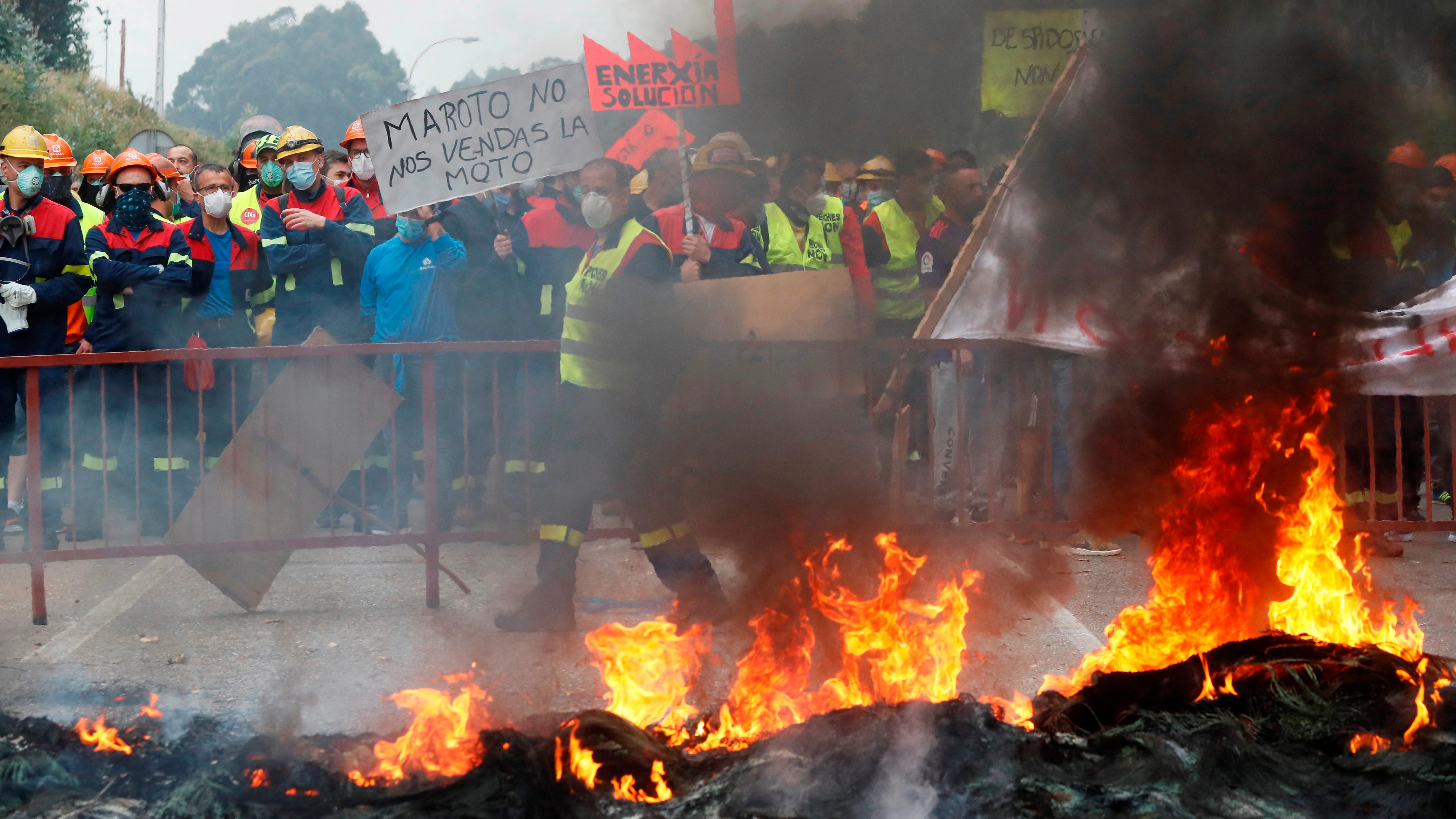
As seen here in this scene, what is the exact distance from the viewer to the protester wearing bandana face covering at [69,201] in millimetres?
7988

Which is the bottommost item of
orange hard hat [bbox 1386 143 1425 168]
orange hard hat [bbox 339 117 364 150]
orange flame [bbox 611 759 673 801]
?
orange flame [bbox 611 759 673 801]

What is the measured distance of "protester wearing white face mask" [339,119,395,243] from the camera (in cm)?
796

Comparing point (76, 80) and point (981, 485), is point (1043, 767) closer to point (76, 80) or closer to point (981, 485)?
point (981, 485)

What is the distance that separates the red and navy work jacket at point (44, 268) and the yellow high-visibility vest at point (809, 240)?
158 inches

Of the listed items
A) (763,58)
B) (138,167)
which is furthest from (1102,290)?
(138,167)

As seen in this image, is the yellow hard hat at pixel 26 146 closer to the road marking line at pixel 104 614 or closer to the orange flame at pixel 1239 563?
the road marking line at pixel 104 614

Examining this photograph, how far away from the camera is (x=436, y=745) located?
379 centimetres

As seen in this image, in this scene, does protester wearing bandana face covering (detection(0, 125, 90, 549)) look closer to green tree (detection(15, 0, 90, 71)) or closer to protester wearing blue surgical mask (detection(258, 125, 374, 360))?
protester wearing blue surgical mask (detection(258, 125, 374, 360))

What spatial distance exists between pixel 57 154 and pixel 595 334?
4752mm

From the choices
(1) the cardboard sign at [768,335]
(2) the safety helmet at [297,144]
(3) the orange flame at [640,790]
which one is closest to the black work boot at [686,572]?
(1) the cardboard sign at [768,335]

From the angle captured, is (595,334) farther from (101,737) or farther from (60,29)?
(60,29)

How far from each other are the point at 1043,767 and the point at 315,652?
3151 millimetres

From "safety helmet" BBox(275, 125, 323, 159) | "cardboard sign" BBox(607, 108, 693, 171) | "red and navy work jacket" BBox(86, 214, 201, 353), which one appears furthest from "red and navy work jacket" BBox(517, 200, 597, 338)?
"red and navy work jacket" BBox(86, 214, 201, 353)

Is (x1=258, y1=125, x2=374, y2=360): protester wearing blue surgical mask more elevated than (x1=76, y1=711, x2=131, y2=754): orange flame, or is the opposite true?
(x1=258, y1=125, x2=374, y2=360): protester wearing blue surgical mask
